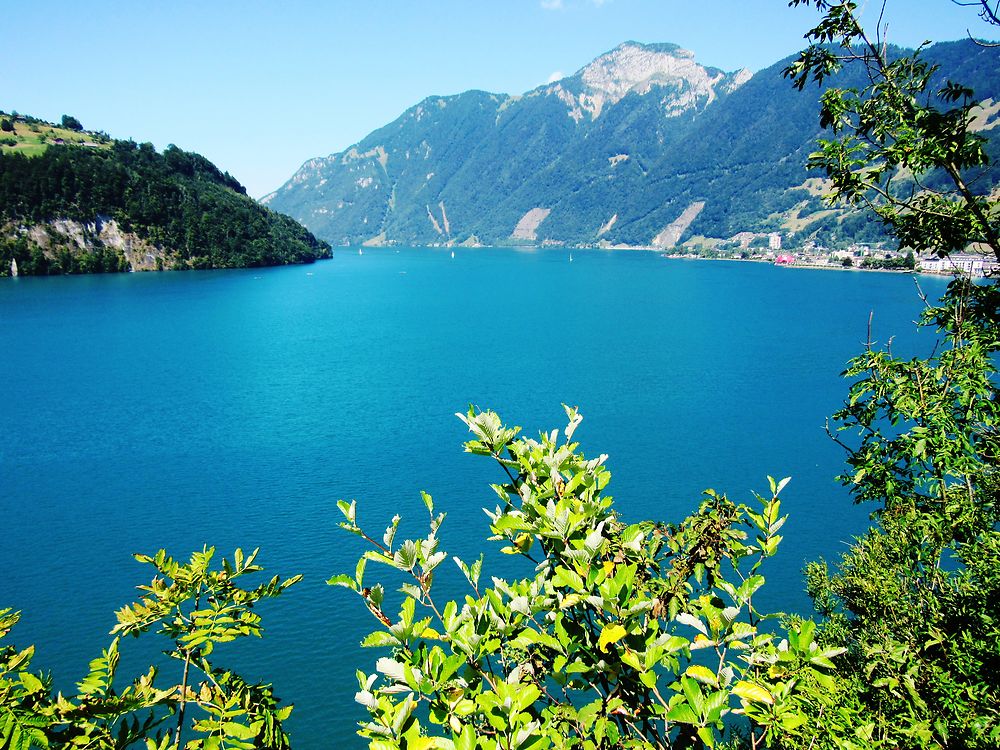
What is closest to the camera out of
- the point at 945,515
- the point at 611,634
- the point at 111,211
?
the point at 611,634

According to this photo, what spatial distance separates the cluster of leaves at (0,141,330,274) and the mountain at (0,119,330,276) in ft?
0.68

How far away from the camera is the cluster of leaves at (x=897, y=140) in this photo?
6.92m

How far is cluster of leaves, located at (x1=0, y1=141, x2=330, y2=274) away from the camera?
12669cm

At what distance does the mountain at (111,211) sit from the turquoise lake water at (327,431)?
4607 centimetres

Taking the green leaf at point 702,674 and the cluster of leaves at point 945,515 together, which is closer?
the green leaf at point 702,674

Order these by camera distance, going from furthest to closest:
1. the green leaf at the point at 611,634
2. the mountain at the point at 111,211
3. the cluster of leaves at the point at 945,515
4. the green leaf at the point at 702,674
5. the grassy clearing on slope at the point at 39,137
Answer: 1. the grassy clearing on slope at the point at 39,137
2. the mountain at the point at 111,211
3. the cluster of leaves at the point at 945,515
4. the green leaf at the point at 702,674
5. the green leaf at the point at 611,634

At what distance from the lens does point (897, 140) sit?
717 cm

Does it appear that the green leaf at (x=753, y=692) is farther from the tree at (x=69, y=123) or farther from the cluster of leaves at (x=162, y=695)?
the tree at (x=69, y=123)

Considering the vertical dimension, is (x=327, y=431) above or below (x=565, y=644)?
below

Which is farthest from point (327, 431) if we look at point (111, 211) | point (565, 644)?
point (111, 211)

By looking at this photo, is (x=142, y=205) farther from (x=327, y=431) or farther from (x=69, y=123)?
(x=327, y=431)

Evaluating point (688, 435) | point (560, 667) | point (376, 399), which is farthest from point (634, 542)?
point (376, 399)

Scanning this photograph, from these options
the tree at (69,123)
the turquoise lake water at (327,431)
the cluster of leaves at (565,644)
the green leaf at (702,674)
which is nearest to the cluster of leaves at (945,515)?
the cluster of leaves at (565,644)

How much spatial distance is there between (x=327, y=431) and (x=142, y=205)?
425 feet
